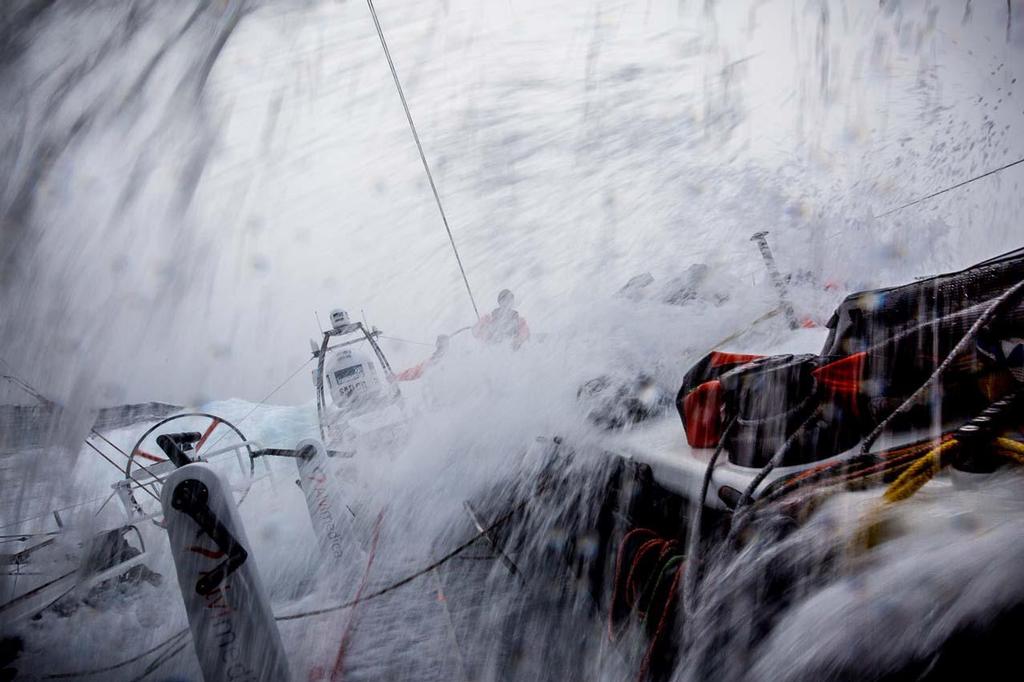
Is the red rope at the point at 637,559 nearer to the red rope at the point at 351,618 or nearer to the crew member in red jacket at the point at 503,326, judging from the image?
the red rope at the point at 351,618

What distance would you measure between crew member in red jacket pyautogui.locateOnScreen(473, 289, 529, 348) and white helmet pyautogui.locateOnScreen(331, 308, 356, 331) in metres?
3.00

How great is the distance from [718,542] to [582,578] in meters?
0.94

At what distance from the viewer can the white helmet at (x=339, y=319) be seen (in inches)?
287

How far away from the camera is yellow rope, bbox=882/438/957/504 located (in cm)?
101

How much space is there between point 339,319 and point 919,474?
732cm

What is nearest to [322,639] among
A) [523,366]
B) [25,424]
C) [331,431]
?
[523,366]

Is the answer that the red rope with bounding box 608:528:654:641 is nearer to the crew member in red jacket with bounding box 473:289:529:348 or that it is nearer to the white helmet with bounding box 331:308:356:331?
the crew member in red jacket with bounding box 473:289:529:348

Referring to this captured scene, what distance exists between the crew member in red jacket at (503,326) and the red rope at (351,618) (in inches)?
83.6

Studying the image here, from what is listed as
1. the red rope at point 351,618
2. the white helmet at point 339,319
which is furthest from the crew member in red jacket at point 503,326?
the white helmet at point 339,319

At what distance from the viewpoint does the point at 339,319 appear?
733cm

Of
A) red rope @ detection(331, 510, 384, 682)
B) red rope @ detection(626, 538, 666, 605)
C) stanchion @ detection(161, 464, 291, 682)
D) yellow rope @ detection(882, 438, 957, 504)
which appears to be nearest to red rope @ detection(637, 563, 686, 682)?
red rope @ detection(626, 538, 666, 605)

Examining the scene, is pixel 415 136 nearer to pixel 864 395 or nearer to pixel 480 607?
pixel 480 607

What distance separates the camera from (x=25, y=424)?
18.7ft

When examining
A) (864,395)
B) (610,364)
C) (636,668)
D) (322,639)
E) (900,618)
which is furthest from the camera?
(610,364)
